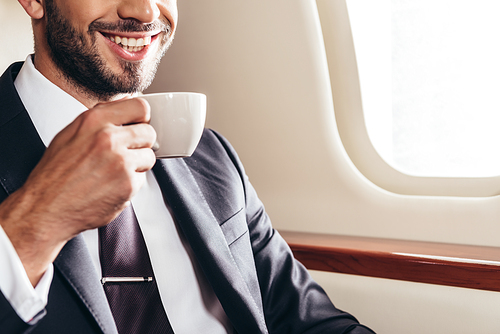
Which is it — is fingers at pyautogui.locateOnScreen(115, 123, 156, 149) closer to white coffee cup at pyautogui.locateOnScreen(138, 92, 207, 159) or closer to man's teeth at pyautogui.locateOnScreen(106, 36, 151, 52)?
white coffee cup at pyautogui.locateOnScreen(138, 92, 207, 159)

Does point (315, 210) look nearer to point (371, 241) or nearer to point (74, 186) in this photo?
point (371, 241)

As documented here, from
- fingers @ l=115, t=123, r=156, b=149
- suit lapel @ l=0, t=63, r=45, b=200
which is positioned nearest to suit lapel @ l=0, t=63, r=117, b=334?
suit lapel @ l=0, t=63, r=45, b=200

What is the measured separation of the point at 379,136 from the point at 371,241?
35cm

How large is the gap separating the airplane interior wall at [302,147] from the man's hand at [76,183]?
0.69 meters

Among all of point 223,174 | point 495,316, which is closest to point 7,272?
point 223,174

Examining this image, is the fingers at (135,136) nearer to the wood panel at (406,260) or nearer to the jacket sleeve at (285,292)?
the jacket sleeve at (285,292)

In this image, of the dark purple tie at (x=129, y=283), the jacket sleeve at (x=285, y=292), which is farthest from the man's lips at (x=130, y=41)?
the dark purple tie at (x=129, y=283)

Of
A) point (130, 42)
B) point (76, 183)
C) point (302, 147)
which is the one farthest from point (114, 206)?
point (302, 147)

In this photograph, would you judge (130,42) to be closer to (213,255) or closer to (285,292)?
(213,255)

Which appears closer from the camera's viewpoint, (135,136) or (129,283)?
(135,136)

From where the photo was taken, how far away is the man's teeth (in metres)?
0.92

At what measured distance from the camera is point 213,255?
0.82 meters

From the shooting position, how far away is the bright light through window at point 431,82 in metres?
1.31

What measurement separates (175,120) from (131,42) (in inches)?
17.5
